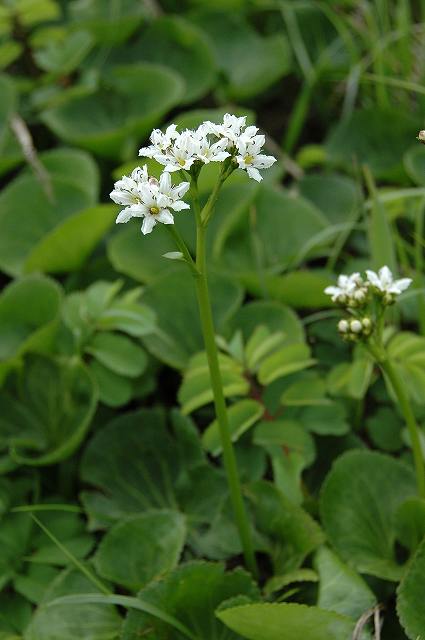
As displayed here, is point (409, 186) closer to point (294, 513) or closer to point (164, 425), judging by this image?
point (164, 425)

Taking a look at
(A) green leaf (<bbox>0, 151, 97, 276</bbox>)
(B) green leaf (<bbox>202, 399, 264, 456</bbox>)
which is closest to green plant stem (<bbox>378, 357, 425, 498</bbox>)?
(B) green leaf (<bbox>202, 399, 264, 456</bbox>)

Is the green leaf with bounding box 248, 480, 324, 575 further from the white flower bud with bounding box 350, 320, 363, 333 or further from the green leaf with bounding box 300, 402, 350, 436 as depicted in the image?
the white flower bud with bounding box 350, 320, 363, 333

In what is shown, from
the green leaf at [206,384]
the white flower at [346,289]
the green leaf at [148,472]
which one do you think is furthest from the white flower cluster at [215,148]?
the green leaf at [148,472]

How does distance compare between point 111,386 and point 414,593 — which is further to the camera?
point 111,386

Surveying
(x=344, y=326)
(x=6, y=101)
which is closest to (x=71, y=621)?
(x=344, y=326)

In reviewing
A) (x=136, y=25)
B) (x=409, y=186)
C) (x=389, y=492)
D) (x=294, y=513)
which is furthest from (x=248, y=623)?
(x=136, y=25)

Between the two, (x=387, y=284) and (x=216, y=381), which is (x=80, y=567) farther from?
(x=387, y=284)
